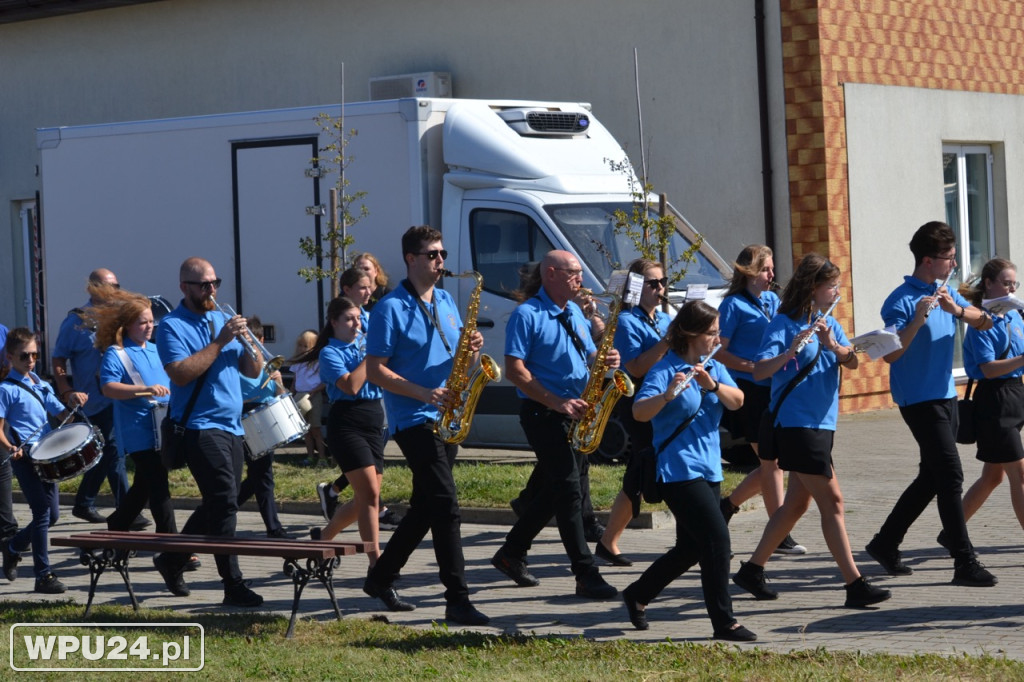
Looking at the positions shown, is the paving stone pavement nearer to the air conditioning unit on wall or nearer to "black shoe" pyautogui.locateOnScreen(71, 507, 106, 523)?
"black shoe" pyautogui.locateOnScreen(71, 507, 106, 523)

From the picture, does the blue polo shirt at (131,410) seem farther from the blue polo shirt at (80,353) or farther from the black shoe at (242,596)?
the blue polo shirt at (80,353)

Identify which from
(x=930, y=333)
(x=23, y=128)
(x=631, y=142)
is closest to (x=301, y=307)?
(x=631, y=142)

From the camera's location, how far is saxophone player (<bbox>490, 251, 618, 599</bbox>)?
8633 millimetres

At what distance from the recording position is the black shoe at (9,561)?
9.91 meters

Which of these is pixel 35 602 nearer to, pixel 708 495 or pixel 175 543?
pixel 175 543

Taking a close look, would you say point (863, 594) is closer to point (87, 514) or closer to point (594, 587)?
point (594, 587)

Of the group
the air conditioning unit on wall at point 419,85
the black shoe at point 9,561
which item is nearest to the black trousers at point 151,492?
the black shoe at point 9,561

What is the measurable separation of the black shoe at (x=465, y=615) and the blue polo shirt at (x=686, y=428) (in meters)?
1.27

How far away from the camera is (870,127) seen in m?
18.2

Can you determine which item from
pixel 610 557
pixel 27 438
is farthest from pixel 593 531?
pixel 27 438

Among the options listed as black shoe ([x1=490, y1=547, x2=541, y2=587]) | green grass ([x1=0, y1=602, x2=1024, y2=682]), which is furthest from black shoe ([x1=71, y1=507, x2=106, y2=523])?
black shoe ([x1=490, y1=547, x2=541, y2=587])

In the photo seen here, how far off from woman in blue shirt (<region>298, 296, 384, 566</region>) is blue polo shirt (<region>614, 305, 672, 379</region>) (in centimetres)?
147

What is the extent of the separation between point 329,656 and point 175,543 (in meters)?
1.44

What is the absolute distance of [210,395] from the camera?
863cm
